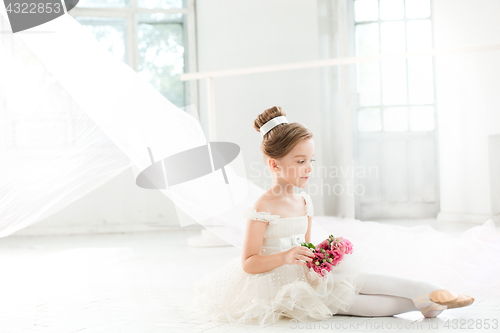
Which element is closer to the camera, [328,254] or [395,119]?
[328,254]

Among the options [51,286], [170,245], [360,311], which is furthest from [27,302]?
[170,245]

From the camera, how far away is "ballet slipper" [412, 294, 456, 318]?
1593 mm

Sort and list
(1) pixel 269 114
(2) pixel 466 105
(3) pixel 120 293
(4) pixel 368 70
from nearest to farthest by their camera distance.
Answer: (1) pixel 269 114
(3) pixel 120 293
(2) pixel 466 105
(4) pixel 368 70

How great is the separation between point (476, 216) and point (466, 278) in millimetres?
2602

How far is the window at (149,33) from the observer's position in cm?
482

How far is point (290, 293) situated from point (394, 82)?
11.8 ft

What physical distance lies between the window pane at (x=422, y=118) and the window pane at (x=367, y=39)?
0.65 meters

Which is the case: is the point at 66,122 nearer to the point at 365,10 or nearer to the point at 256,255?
the point at 256,255

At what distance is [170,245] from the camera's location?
12.7 ft

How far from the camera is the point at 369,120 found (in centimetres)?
489

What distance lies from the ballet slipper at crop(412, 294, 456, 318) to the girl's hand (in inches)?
13.6

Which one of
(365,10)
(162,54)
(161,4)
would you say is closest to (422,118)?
(365,10)

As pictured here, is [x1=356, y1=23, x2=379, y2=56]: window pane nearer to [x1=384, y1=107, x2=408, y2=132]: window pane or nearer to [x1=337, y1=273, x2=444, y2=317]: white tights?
[x1=384, y1=107, x2=408, y2=132]: window pane

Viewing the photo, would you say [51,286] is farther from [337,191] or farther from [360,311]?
[337,191]
